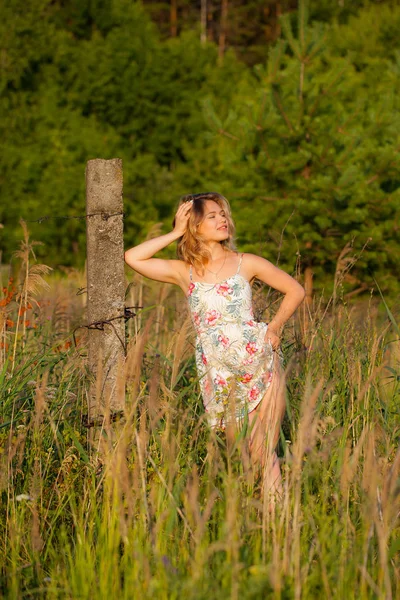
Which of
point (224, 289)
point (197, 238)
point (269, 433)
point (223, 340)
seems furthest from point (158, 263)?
point (269, 433)

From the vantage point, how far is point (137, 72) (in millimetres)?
25641

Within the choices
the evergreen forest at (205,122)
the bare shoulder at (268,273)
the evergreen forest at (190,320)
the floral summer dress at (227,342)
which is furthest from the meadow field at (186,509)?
the evergreen forest at (205,122)

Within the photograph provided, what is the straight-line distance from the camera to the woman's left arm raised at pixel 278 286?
3943mm

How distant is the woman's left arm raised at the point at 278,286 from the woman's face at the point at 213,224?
0.17 meters

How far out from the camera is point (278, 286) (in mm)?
4023

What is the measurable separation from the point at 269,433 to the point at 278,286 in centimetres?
92

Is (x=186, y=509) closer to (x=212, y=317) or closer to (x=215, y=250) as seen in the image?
(x=212, y=317)

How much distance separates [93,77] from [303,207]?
1597 centimetres

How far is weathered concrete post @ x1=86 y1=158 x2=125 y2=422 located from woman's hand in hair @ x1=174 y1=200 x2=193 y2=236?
418mm

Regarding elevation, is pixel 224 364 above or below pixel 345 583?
above

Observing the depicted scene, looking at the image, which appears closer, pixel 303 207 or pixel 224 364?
pixel 224 364

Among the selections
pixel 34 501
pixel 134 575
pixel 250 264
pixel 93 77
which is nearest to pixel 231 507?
pixel 134 575

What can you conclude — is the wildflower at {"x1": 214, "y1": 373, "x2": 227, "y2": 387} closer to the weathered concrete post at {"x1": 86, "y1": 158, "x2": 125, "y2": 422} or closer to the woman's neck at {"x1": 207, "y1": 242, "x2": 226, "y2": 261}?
the weathered concrete post at {"x1": 86, "y1": 158, "x2": 125, "y2": 422}

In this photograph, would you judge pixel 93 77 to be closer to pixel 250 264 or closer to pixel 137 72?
pixel 137 72
